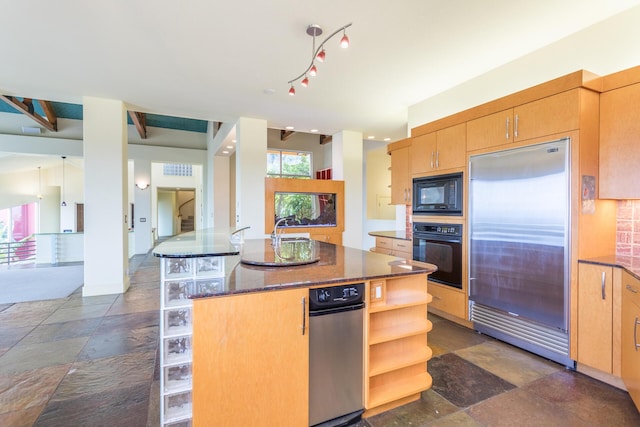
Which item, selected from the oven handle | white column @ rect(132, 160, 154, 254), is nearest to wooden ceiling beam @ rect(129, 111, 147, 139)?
white column @ rect(132, 160, 154, 254)

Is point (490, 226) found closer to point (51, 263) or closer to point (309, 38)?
point (309, 38)

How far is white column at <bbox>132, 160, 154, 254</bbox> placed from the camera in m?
7.68

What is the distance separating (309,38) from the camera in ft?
8.63

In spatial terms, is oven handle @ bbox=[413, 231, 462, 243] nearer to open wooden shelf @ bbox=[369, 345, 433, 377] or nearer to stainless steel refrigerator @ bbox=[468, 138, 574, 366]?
stainless steel refrigerator @ bbox=[468, 138, 574, 366]

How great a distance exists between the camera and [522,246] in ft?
8.23

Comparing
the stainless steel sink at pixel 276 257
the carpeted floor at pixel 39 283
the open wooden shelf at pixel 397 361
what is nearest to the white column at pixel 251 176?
the stainless steel sink at pixel 276 257

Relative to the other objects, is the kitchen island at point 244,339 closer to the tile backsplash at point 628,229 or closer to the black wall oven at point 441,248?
the black wall oven at point 441,248

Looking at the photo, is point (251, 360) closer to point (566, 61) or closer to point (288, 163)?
point (566, 61)

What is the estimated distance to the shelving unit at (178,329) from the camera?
1420 millimetres

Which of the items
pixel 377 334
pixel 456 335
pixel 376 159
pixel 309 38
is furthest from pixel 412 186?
pixel 376 159

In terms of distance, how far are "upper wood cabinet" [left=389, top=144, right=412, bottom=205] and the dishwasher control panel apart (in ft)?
8.78

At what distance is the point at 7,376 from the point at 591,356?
430 centimetres

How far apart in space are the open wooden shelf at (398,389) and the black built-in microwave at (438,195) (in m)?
1.83

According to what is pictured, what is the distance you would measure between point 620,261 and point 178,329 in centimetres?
294
